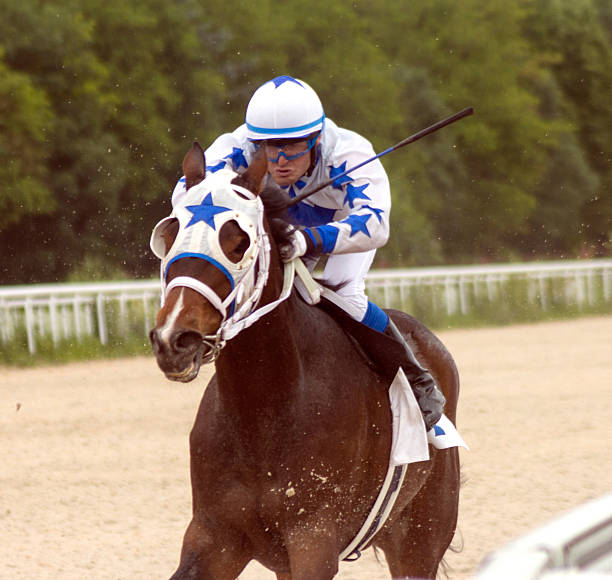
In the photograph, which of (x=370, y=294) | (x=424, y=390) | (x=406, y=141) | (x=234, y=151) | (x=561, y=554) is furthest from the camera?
(x=370, y=294)

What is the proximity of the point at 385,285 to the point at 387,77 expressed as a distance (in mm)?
18482

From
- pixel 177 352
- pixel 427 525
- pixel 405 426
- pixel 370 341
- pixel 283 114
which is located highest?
pixel 283 114

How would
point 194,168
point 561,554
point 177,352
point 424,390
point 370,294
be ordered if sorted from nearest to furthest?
point 561,554, point 177,352, point 194,168, point 424,390, point 370,294

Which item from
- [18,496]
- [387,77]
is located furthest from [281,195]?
[387,77]

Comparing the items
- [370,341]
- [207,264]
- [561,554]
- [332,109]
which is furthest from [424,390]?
[332,109]

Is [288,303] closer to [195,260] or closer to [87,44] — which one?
[195,260]

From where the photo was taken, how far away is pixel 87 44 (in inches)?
1080

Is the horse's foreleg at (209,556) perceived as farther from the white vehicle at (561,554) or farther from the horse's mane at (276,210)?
the white vehicle at (561,554)

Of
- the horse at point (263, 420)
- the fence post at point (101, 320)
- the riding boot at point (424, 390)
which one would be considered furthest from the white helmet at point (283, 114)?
the fence post at point (101, 320)

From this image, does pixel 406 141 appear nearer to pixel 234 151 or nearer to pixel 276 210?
pixel 276 210

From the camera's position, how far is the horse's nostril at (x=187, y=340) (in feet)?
9.12

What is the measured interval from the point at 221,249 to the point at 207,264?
0.07 metres

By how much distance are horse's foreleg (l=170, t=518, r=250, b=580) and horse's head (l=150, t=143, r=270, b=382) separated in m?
0.54

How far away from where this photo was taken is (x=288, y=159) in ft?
12.0
